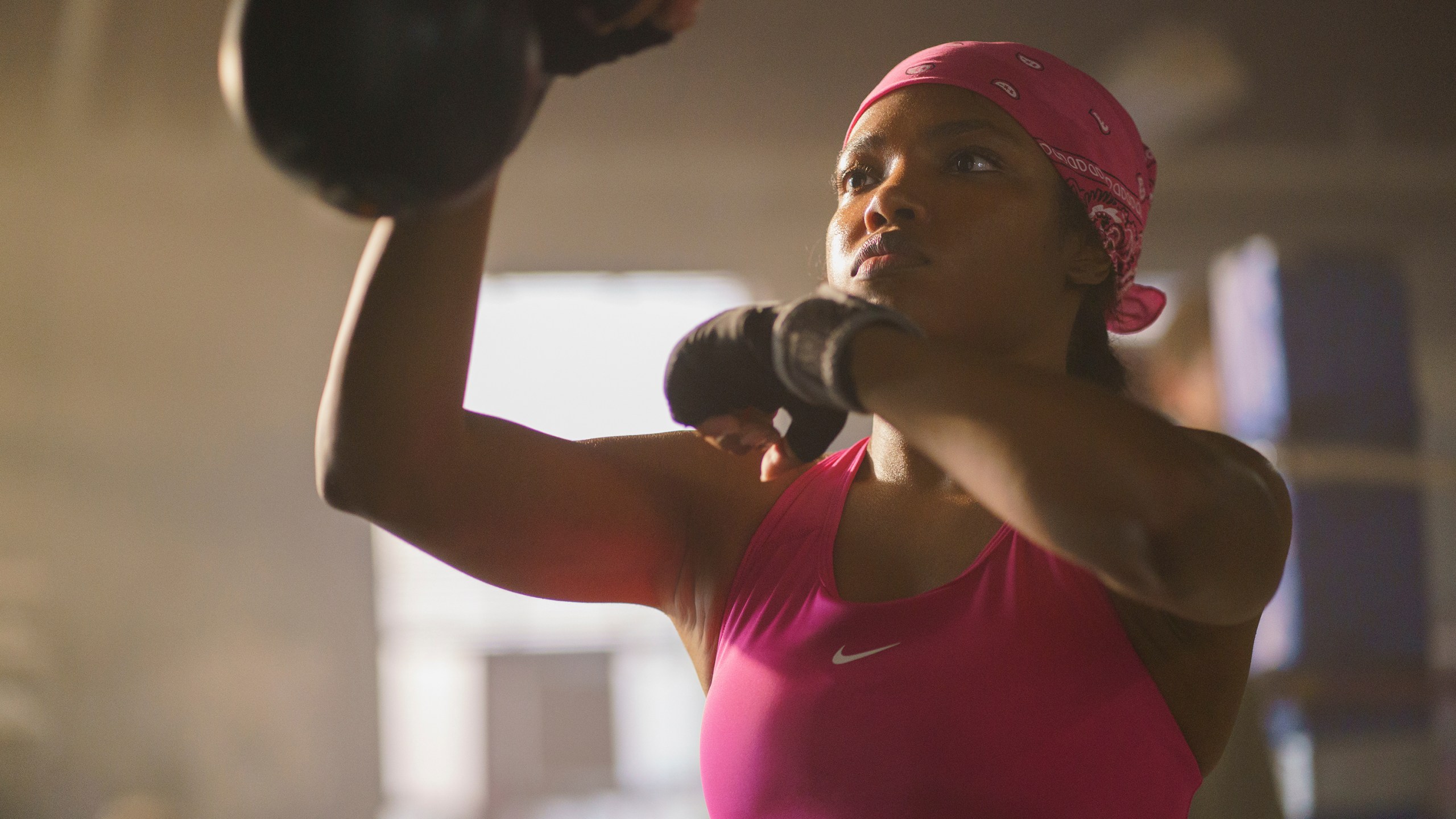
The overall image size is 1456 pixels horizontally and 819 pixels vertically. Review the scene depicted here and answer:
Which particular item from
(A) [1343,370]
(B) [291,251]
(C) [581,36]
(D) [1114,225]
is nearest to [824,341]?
(C) [581,36]

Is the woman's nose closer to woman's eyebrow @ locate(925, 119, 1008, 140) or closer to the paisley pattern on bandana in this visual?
woman's eyebrow @ locate(925, 119, 1008, 140)

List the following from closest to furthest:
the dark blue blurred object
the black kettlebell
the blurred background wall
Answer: the black kettlebell → the dark blue blurred object → the blurred background wall

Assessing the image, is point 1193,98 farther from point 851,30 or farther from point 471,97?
point 471,97

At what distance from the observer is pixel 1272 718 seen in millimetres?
3471

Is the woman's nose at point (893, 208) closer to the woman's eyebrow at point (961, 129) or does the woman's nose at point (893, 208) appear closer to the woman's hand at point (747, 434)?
the woman's eyebrow at point (961, 129)

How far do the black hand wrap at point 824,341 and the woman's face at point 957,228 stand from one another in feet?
0.54

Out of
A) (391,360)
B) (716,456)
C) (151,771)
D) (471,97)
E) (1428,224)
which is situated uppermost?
(471,97)

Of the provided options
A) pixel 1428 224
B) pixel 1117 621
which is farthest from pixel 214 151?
pixel 1428 224

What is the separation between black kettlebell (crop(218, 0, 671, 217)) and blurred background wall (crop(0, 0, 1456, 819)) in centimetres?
334

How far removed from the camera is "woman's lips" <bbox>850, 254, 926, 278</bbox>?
89 centimetres

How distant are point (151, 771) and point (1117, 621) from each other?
13.5ft

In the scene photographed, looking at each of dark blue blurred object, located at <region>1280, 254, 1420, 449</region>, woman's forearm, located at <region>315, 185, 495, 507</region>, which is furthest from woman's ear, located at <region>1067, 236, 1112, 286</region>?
dark blue blurred object, located at <region>1280, 254, 1420, 449</region>

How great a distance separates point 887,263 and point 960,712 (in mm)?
347

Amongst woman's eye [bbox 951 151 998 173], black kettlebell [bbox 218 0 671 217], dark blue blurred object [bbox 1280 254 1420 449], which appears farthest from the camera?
dark blue blurred object [bbox 1280 254 1420 449]
